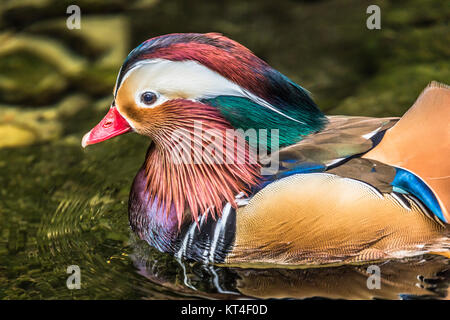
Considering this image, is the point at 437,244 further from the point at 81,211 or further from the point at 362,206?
the point at 81,211

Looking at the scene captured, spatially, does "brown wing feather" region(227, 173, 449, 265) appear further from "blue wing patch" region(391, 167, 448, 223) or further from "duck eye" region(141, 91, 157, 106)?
"duck eye" region(141, 91, 157, 106)

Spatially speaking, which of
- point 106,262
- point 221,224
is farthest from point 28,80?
point 221,224

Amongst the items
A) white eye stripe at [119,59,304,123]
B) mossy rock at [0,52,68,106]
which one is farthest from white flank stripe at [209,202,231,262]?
mossy rock at [0,52,68,106]

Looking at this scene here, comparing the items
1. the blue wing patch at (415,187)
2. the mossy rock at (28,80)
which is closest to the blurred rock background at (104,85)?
the mossy rock at (28,80)

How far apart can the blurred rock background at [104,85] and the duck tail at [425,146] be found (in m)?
1.24

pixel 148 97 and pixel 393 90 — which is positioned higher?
pixel 393 90

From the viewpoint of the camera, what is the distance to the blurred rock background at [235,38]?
5242 millimetres

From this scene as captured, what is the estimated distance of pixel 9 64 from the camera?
568 cm

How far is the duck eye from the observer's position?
3461 millimetres

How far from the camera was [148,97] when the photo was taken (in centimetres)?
348

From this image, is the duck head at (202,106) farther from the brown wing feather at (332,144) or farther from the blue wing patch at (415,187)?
the blue wing patch at (415,187)

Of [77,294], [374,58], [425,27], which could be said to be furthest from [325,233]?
[425,27]

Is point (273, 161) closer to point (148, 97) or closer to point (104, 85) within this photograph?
point (148, 97)

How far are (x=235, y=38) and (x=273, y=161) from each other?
8.53 ft
